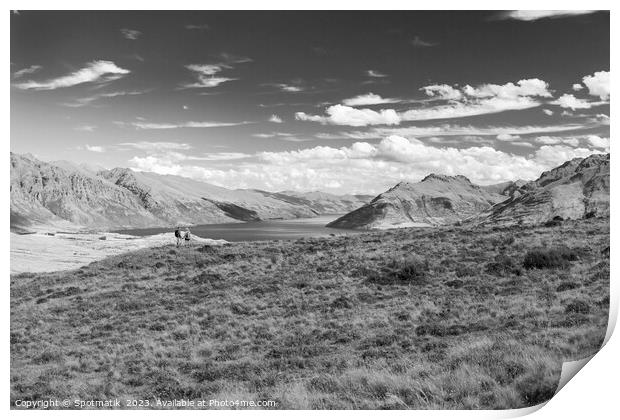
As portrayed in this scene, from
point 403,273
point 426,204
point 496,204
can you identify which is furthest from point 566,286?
point 426,204

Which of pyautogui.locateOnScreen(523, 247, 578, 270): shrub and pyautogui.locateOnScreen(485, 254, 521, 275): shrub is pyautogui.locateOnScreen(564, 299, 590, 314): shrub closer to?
pyautogui.locateOnScreen(485, 254, 521, 275): shrub

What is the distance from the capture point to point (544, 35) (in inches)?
416

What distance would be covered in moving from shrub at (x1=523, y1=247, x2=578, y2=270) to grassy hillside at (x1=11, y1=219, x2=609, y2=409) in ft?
0.22

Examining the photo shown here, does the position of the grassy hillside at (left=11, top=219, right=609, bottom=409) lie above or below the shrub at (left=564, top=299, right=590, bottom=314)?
below

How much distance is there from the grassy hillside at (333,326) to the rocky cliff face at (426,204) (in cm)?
372

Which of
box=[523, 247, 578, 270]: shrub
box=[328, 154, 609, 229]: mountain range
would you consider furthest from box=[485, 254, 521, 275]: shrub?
box=[328, 154, 609, 229]: mountain range

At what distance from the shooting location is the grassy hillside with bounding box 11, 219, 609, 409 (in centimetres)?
802

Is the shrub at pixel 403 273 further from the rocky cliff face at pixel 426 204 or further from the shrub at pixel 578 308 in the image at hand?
the shrub at pixel 578 308

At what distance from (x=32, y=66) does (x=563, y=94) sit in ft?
44.4

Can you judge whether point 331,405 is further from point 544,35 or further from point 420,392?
point 544,35

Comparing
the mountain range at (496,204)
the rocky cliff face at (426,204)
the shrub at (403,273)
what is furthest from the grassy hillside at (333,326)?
the mountain range at (496,204)

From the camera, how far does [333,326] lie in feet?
40.3

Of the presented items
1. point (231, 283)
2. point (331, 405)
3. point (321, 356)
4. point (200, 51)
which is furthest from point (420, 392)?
point (231, 283)

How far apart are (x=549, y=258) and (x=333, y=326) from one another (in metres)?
9.58
